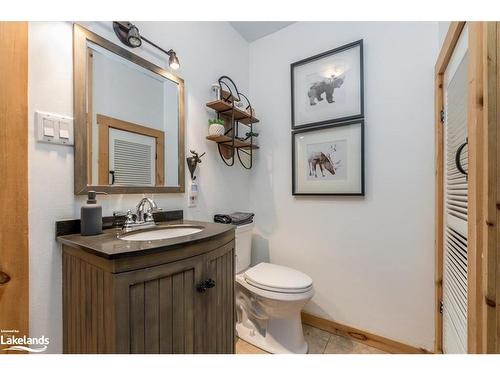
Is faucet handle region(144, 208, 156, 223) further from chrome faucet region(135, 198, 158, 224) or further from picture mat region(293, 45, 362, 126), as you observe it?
picture mat region(293, 45, 362, 126)

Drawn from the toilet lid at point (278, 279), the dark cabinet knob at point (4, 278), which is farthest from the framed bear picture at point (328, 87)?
the dark cabinet knob at point (4, 278)

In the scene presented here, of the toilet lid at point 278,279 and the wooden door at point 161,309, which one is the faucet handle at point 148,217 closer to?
the wooden door at point 161,309

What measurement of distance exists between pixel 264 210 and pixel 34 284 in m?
1.37

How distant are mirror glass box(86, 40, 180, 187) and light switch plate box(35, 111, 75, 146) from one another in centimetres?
7

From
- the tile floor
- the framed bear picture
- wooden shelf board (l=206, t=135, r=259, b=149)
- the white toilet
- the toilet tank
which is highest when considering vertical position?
the framed bear picture

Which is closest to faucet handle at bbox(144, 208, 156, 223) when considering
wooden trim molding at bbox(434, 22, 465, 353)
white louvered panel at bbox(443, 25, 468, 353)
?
white louvered panel at bbox(443, 25, 468, 353)

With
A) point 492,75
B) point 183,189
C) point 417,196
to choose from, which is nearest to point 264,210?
point 183,189

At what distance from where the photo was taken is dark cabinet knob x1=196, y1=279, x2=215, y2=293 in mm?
751

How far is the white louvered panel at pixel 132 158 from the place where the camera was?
101 centimetres

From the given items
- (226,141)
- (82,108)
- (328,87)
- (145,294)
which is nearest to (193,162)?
(226,141)

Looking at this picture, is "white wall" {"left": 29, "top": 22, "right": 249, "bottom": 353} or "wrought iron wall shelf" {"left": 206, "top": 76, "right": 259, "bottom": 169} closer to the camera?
"white wall" {"left": 29, "top": 22, "right": 249, "bottom": 353}

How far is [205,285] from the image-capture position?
30.2 inches

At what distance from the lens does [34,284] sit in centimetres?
77
